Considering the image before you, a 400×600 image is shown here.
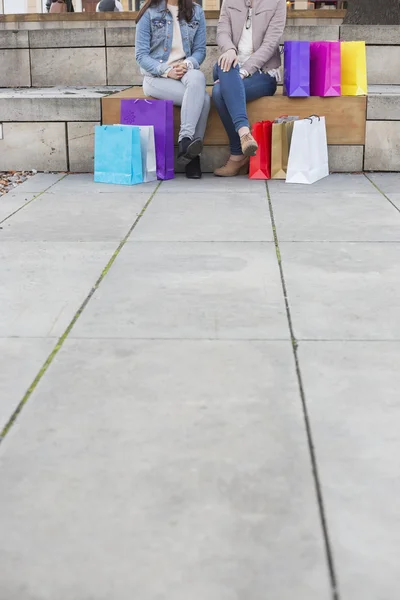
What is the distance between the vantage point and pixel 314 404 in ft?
9.42

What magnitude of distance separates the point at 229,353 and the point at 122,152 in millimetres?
4218

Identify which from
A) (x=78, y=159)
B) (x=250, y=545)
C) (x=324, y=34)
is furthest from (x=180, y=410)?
(x=324, y=34)

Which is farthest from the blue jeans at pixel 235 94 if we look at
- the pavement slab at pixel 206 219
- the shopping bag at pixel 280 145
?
the pavement slab at pixel 206 219

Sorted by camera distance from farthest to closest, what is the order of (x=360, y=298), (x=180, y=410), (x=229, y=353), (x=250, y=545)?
(x=360, y=298)
(x=229, y=353)
(x=180, y=410)
(x=250, y=545)

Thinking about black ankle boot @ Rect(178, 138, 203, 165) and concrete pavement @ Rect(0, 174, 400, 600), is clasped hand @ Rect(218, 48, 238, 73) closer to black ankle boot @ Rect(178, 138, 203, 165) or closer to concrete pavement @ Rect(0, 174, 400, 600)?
black ankle boot @ Rect(178, 138, 203, 165)

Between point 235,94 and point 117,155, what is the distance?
45.5 inches

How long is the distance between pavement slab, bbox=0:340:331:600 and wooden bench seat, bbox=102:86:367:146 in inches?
194

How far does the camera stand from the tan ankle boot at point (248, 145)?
7.07m

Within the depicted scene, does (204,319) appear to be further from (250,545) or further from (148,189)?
(148,189)

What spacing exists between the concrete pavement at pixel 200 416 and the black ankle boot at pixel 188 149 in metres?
1.95

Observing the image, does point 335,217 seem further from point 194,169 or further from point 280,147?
point 194,169

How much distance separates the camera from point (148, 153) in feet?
24.3

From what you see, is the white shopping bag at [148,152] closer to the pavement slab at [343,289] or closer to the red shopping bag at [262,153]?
the red shopping bag at [262,153]

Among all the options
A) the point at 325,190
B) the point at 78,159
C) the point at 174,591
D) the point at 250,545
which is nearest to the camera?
the point at 174,591
